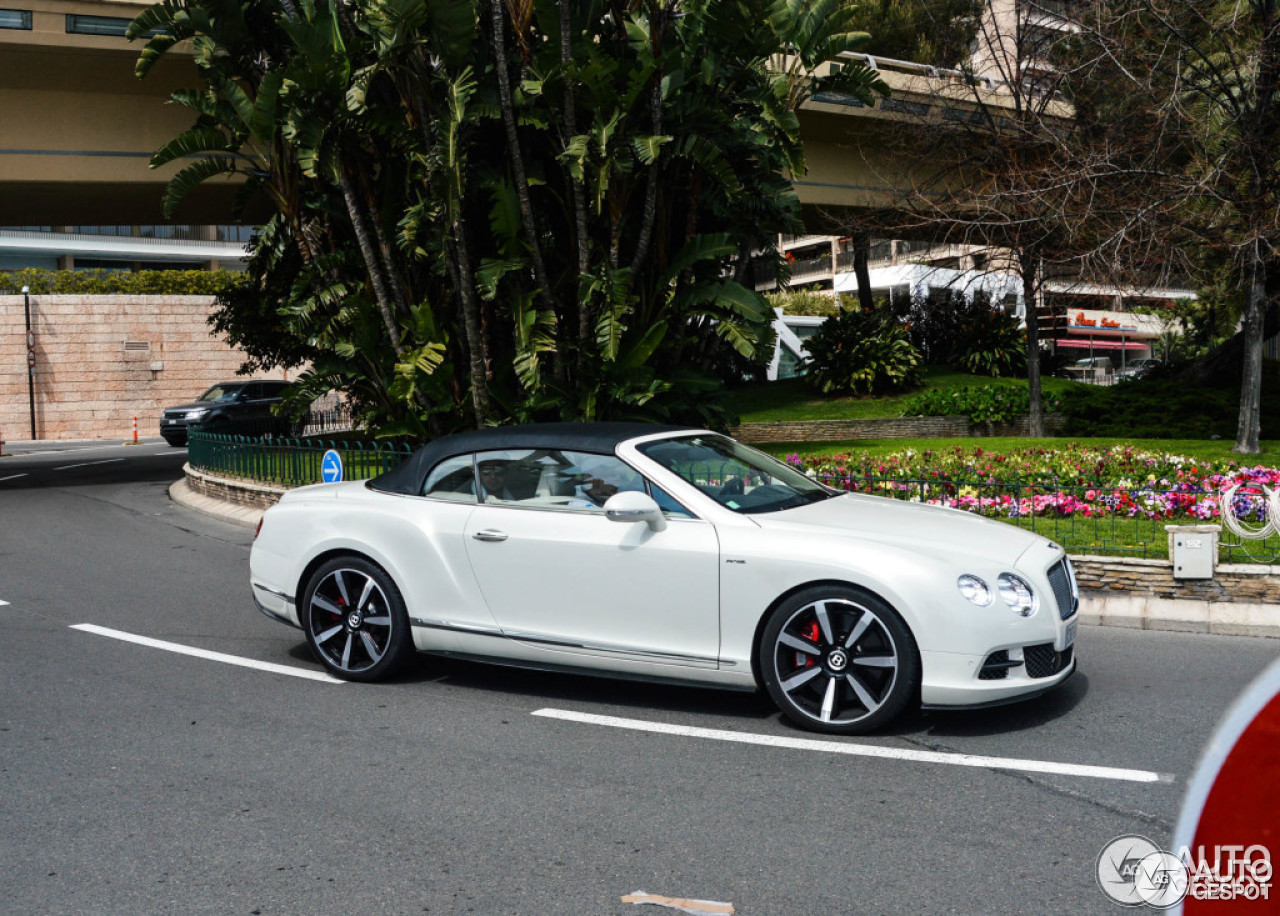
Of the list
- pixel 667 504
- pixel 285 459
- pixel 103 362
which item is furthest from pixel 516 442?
pixel 103 362

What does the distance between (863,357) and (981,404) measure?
3106 millimetres

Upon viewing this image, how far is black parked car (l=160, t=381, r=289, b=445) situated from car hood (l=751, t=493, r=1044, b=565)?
26846mm

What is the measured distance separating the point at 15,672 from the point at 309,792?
3.26 metres

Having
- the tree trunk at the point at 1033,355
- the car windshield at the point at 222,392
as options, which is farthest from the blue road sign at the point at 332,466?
the car windshield at the point at 222,392

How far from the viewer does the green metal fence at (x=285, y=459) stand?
1316 cm

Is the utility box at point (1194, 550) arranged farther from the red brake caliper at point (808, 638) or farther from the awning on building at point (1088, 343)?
the awning on building at point (1088, 343)

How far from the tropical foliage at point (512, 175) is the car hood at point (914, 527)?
25.5 feet

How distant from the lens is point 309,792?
4.95m

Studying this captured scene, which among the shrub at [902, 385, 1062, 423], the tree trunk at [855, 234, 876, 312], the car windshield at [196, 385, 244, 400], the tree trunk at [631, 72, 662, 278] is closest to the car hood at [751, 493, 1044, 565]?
the tree trunk at [631, 72, 662, 278]

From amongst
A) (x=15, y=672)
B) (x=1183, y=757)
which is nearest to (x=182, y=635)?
(x=15, y=672)

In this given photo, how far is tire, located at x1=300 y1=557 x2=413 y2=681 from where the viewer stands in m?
6.70

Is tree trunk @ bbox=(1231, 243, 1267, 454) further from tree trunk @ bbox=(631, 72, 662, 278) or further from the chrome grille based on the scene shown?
the chrome grille

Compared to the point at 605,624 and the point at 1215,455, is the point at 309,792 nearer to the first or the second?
the point at 605,624

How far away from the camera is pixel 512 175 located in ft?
49.9
